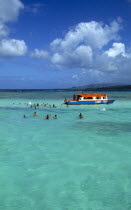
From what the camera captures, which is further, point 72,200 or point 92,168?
point 92,168

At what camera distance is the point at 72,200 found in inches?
447

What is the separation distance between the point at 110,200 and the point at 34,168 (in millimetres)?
5974

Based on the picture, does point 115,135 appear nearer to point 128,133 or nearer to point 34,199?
point 128,133

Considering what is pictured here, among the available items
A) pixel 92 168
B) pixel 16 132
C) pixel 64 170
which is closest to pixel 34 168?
pixel 64 170

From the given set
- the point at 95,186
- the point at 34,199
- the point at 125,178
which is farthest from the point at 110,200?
the point at 34,199

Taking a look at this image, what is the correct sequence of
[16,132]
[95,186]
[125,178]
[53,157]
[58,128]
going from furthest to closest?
1. [58,128]
2. [16,132]
3. [53,157]
4. [125,178]
5. [95,186]

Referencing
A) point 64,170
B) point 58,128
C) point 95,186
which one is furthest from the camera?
point 58,128

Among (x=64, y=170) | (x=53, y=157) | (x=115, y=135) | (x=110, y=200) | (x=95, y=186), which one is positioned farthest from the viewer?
(x=115, y=135)

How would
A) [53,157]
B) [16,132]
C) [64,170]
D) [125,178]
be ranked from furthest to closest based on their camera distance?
[16,132] < [53,157] < [64,170] < [125,178]

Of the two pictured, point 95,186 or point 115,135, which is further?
point 115,135

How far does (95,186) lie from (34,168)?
183 inches

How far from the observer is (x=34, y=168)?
50.4 feet

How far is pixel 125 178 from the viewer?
1361 centimetres

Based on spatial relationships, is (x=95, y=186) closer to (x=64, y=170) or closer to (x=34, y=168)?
(x=64, y=170)
